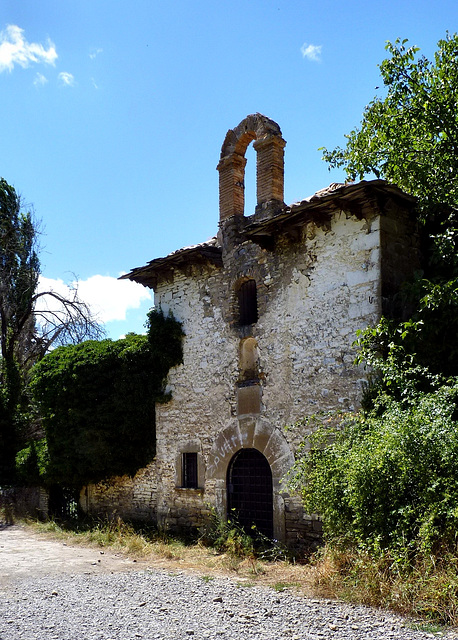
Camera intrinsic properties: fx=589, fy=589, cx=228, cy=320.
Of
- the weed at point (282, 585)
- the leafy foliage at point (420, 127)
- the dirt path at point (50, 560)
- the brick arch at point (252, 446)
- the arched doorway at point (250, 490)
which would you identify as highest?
the leafy foliage at point (420, 127)

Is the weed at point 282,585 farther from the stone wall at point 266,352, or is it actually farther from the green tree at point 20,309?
the green tree at point 20,309

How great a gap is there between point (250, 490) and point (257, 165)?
230 inches

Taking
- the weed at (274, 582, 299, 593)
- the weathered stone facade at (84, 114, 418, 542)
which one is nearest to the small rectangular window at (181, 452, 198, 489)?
the weathered stone facade at (84, 114, 418, 542)

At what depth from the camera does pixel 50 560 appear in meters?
9.38

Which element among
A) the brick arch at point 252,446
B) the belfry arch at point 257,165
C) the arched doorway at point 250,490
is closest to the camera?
the brick arch at point 252,446

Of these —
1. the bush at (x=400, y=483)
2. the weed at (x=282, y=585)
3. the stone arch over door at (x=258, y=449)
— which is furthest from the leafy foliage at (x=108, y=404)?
the bush at (x=400, y=483)

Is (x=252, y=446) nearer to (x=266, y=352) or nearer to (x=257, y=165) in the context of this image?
(x=266, y=352)

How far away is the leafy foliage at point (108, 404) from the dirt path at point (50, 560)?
68.8 inches

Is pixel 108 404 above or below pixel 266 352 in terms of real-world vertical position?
below

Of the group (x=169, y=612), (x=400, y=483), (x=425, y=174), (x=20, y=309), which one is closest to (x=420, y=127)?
(x=425, y=174)

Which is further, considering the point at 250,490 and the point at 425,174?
the point at 250,490

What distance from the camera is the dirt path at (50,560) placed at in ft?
27.6

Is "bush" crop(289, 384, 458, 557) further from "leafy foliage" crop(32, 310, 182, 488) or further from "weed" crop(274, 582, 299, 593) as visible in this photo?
"leafy foliage" crop(32, 310, 182, 488)

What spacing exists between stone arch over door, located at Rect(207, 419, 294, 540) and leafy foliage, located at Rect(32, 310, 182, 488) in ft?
6.05
